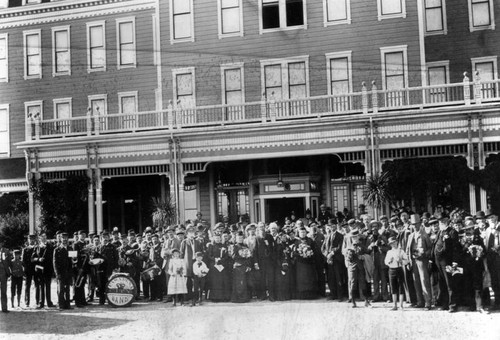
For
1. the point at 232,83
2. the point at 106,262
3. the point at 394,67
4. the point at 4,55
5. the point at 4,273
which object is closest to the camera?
the point at 4,273

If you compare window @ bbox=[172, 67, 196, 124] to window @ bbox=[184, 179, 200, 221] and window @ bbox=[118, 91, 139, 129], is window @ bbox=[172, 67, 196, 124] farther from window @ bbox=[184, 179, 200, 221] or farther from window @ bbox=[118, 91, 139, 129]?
window @ bbox=[184, 179, 200, 221]

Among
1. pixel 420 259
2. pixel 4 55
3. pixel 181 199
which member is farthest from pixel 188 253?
pixel 4 55

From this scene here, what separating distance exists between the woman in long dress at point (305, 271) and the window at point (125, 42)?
1526cm

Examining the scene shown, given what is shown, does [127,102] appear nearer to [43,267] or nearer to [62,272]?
[43,267]

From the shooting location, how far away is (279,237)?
16.7 m

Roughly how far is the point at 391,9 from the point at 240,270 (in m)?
13.5

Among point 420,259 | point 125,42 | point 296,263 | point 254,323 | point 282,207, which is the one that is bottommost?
point 254,323

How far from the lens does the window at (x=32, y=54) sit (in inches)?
1190

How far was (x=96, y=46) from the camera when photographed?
29.5 metres

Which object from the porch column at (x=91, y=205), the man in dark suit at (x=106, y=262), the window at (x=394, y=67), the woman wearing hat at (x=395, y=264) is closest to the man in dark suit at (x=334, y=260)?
the woman wearing hat at (x=395, y=264)

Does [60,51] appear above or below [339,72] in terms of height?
above

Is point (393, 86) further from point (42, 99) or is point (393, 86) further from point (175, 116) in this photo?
Answer: point (42, 99)

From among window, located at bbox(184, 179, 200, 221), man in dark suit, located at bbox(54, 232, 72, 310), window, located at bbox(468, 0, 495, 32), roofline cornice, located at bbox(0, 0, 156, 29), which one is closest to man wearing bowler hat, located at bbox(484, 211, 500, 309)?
man in dark suit, located at bbox(54, 232, 72, 310)

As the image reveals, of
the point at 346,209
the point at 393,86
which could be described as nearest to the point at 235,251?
the point at 346,209
